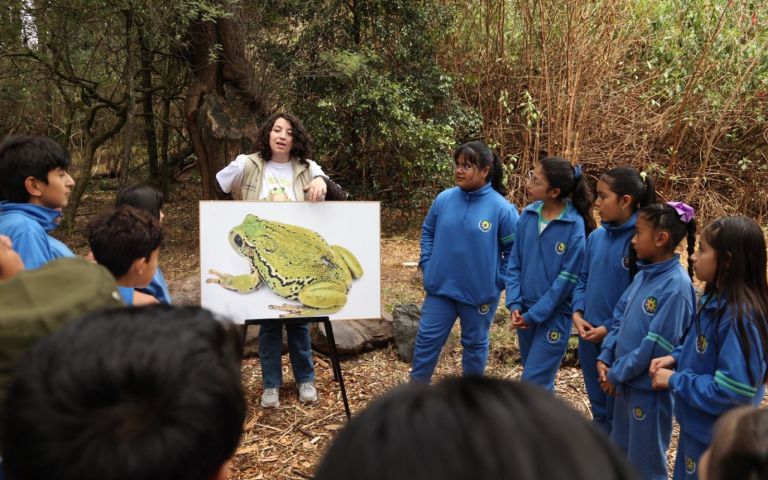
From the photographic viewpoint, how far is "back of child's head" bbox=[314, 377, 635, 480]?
23.4 inches

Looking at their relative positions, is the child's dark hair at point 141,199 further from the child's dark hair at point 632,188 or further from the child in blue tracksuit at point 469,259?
the child's dark hair at point 632,188

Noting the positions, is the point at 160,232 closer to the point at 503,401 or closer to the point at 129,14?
the point at 503,401

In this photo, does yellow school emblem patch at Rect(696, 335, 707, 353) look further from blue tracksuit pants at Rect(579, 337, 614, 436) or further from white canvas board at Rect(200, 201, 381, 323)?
white canvas board at Rect(200, 201, 381, 323)

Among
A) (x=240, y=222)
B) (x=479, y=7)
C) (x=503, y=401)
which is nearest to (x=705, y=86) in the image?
(x=479, y=7)

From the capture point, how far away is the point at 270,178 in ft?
12.7

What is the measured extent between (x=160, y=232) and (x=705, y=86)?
8.62 meters

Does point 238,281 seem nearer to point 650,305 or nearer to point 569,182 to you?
point 569,182

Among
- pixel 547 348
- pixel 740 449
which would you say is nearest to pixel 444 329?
pixel 547 348

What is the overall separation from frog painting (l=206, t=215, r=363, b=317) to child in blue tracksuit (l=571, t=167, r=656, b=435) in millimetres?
1455

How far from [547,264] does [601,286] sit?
40 centimetres

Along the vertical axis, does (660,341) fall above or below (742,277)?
below

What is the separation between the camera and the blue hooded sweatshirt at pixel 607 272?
3.07 meters

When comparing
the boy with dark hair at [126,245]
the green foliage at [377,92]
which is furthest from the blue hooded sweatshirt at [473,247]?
the green foliage at [377,92]

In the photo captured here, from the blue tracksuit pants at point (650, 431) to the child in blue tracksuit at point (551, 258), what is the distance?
80 cm
